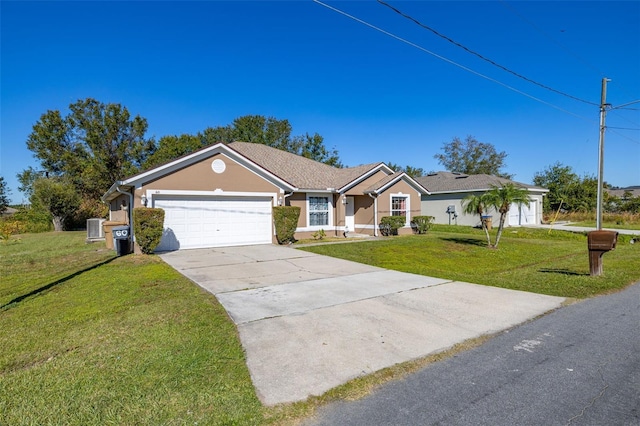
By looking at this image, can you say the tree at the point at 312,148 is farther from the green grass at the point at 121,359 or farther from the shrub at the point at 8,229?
the green grass at the point at 121,359

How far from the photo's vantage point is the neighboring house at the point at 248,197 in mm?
13375

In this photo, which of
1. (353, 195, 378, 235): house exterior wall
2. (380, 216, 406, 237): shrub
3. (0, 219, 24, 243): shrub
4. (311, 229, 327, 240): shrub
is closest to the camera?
(311, 229, 327, 240): shrub

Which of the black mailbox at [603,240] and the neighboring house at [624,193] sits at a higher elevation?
the neighboring house at [624,193]

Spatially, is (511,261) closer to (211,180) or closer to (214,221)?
(214,221)

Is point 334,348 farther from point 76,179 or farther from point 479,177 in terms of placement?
point 76,179

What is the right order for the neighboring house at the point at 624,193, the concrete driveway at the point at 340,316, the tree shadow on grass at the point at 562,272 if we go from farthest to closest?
the neighboring house at the point at 624,193 → the tree shadow on grass at the point at 562,272 → the concrete driveway at the point at 340,316

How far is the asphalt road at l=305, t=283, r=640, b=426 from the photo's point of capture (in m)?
2.96

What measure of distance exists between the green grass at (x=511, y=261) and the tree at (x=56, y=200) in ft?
82.4

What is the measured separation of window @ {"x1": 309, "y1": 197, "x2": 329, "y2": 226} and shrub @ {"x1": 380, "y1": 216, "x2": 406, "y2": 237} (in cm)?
307

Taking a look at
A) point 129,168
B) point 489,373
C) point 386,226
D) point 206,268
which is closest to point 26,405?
point 489,373

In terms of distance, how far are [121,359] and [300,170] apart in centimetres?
1702

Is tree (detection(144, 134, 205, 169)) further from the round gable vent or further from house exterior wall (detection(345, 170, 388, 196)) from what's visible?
the round gable vent

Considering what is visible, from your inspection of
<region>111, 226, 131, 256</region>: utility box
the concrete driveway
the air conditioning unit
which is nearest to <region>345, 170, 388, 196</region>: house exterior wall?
the concrete driveway

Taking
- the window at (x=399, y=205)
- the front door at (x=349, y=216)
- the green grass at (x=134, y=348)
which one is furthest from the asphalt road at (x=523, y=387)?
the front door at (x=349, y=216)
